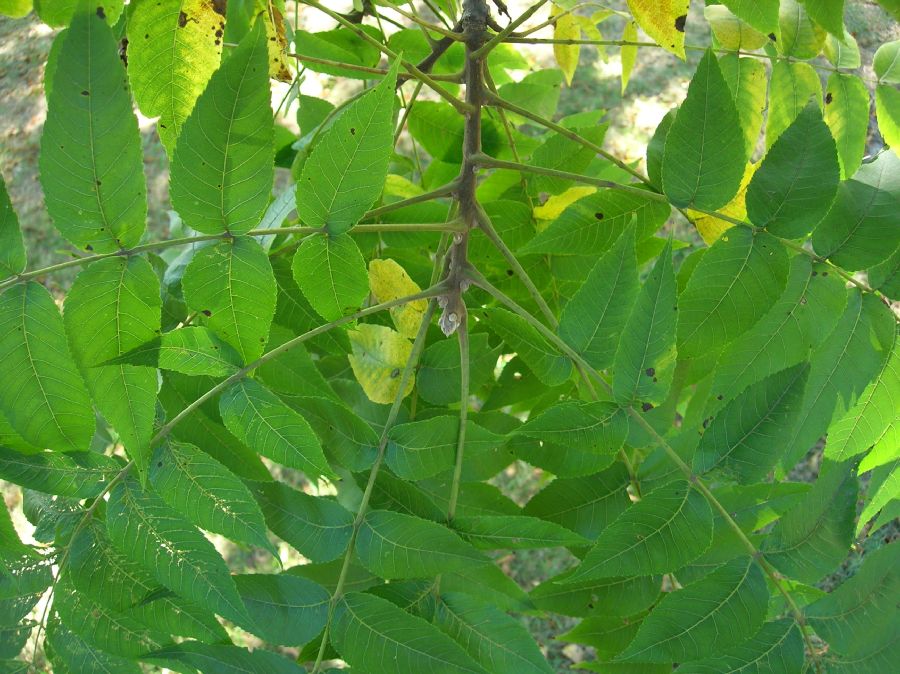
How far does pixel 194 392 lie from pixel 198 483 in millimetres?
241

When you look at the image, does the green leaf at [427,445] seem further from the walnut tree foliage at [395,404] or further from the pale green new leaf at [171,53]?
the pale green new leaf at [171,53]

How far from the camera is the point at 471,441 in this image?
903mm

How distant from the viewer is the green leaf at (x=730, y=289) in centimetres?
79

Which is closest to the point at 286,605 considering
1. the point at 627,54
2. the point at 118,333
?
the point at 118,333

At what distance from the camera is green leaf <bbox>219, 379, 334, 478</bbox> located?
29.8 inches

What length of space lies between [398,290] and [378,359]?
4.3 inches

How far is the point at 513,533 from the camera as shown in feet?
2.65

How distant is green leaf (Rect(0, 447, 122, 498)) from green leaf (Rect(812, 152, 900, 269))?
0.78 m

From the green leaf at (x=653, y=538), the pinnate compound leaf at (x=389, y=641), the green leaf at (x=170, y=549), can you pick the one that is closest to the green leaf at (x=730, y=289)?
the green leaf at (x=653, y=538)

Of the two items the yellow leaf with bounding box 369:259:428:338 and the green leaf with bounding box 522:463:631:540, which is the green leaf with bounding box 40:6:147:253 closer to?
the yellow leaf with bounding box 369:259:428:338

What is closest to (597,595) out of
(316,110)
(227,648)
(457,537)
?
(457,537)

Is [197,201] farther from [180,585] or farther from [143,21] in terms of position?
[180,585]

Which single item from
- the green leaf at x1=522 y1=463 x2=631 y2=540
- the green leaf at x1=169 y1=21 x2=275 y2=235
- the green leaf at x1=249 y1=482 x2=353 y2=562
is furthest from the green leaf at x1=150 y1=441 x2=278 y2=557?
the green leaf at x1=522 y1=463 x2=631 y2=540

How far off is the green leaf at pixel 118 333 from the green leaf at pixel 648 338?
452 mm
